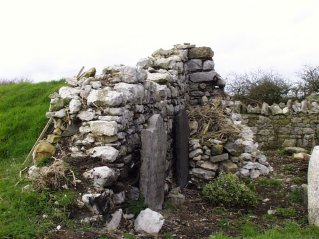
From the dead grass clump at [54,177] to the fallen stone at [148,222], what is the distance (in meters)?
0.99

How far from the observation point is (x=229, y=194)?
708 centimetres

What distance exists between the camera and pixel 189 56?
1057cm

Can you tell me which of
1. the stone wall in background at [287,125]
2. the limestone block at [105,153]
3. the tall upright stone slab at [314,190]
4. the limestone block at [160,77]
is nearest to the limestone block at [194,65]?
the limestone block at [160,77]

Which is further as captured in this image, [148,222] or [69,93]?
[69,93]

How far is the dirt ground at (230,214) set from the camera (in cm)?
516

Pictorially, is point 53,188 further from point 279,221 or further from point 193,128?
point 193,128

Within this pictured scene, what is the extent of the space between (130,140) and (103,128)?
0.63 meters

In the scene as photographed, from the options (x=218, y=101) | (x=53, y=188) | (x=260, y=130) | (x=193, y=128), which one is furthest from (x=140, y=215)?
(x=260, y=130)

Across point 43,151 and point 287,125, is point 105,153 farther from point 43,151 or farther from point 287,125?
point 287,125

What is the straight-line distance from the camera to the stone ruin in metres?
5.45

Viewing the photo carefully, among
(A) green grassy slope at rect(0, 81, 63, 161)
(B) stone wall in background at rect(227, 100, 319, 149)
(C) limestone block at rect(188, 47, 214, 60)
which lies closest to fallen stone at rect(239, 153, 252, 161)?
(C) limestone block at rect(188, 47, 214, 60)

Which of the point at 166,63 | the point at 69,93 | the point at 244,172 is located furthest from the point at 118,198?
the point at 166,63

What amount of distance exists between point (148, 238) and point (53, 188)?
1.28 metres

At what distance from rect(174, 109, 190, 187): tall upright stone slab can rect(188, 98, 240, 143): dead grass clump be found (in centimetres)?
57
